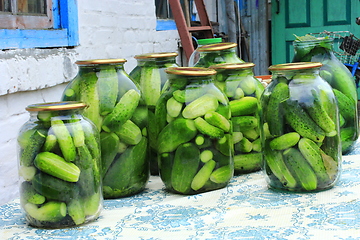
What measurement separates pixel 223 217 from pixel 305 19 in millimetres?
4543

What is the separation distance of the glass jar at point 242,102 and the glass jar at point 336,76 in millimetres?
243

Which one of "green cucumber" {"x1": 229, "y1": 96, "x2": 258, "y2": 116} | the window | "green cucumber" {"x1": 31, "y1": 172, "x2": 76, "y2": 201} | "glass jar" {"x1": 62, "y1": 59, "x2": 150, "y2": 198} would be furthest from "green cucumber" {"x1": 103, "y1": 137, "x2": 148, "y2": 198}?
the window

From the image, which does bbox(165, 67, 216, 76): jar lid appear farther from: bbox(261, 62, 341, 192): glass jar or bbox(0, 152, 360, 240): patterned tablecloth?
bbox(0, 152, 360, 240): patterned tablecloth

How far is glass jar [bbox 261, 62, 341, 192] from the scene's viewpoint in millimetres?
1146

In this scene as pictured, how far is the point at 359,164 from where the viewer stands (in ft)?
4.74

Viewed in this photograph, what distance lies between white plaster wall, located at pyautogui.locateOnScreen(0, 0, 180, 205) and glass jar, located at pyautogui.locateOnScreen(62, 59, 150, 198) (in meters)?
0.53

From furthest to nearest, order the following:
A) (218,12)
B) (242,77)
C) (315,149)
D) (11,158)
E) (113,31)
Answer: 1. (218,12)
2. (113,31)
3. (11,158)
4. (242,77)
5. (315,149)

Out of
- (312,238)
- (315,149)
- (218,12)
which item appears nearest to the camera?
(312,238)

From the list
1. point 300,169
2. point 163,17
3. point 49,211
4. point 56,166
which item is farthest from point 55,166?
point 163,17

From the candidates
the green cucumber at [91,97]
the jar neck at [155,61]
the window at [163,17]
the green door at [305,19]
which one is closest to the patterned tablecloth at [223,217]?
the green cucumber at [91,97]

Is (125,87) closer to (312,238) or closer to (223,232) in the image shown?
(223,232)

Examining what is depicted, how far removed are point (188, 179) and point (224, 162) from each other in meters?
0.11

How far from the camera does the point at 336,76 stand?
149 centimetres

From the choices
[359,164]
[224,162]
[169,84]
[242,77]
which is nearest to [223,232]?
[224,162]
